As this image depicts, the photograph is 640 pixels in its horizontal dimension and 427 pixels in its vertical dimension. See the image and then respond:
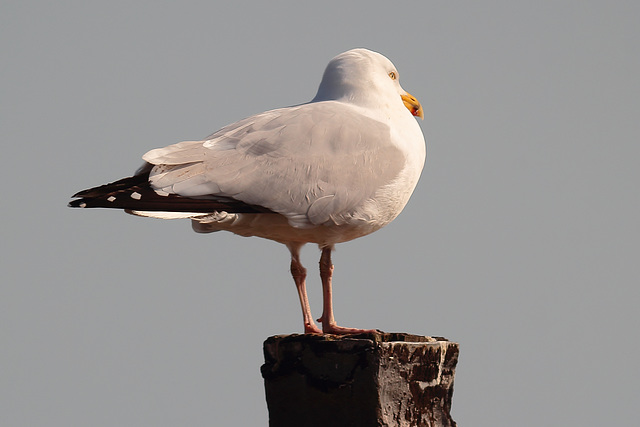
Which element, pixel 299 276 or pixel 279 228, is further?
pixel 299 276

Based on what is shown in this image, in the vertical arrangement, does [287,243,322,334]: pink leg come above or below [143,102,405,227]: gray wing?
below

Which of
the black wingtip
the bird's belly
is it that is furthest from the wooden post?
the black wingtip

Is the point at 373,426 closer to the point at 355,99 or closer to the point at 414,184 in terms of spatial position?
the point at 414,184

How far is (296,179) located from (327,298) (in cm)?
122

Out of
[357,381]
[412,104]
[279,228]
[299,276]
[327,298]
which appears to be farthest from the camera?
[412,104]

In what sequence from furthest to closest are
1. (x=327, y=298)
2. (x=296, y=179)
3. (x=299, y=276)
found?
1. (x=299, y=276)
2. (x=327, y=298)
3. (x=296, y=179)

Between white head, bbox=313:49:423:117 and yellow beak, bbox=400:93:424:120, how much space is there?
0.25 meters

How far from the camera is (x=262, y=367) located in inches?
272

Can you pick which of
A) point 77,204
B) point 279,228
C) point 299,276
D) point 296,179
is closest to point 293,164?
point 296,179

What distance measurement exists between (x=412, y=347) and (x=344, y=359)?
476 mm

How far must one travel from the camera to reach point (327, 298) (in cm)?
773

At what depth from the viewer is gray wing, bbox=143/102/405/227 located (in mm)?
6844

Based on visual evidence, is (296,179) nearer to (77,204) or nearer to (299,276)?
(299,276)

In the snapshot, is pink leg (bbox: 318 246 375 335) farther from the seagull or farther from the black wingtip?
the black wingtip
